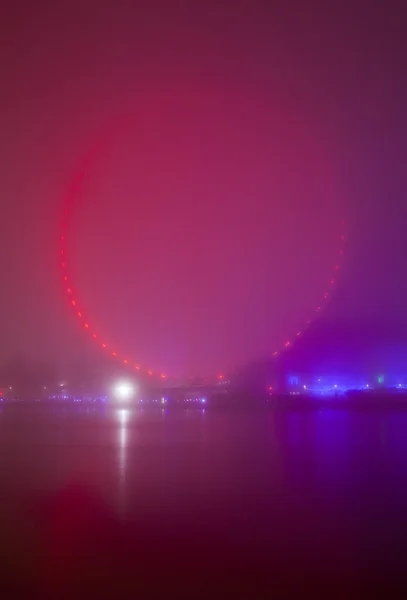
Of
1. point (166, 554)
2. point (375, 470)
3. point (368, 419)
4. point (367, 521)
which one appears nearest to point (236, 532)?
point (166, 554)

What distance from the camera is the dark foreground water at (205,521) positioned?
481 centimetres

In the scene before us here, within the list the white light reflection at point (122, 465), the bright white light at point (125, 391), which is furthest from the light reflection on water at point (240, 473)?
the bright white light at point (125, 391)

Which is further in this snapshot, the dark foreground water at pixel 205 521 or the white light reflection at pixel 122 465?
the white light reflection at pixel 122 465

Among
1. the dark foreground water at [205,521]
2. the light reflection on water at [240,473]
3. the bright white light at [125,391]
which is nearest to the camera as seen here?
the dark foreground water at [205,521]

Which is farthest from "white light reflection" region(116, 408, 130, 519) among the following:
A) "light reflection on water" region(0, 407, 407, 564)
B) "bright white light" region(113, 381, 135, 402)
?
"bright white light" region(113, 381, 135, 402)

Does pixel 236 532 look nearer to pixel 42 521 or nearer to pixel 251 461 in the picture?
pixel 42 521

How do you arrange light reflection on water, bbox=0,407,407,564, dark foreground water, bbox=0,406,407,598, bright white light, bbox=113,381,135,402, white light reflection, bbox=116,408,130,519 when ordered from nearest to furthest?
dark foreground water, bbox=0,406,407,598, light reflection on water, bbox=0,407,407,564, white light reflection, bbox=116,408,130,519, bright white light, bbox=113,381,135,402

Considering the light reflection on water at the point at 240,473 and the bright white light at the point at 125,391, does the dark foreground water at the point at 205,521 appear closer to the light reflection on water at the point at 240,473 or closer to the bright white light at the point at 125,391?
the light reflection on water at the point at 240,473

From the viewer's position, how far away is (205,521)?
658 centimetres

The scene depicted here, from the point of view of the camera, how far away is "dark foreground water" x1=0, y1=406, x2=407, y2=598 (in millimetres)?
4809

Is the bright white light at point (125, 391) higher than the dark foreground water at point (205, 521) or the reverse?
higher

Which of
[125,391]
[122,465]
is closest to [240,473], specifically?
[122,465]

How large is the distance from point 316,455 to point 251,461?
1.40 meters

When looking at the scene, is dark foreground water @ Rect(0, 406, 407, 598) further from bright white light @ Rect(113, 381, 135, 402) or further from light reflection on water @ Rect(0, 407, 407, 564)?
bright white light @ Rect(113, 381, 135, 402)
